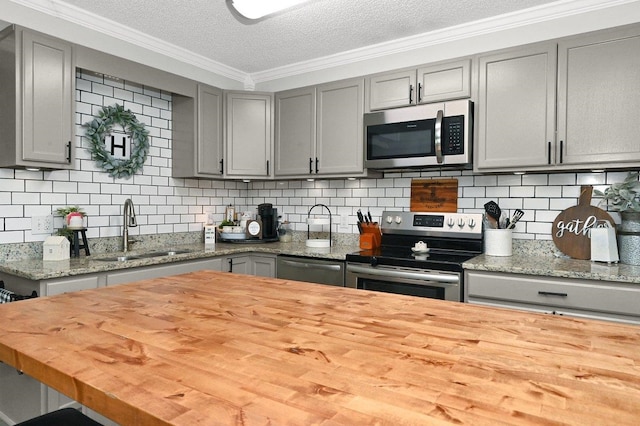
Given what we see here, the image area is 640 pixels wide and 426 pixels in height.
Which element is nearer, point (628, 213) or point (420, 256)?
point (628, 213)

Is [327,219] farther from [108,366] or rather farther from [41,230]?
[108,366]

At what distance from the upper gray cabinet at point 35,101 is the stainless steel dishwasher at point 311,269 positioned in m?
1.68

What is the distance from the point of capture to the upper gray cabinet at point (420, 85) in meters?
3.01

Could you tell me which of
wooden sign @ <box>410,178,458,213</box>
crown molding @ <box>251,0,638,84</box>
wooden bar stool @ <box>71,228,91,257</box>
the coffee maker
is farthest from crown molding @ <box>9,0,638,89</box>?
wooden bar stool @ <box>71,228,91,257</box>

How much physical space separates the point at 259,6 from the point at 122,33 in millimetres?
2129

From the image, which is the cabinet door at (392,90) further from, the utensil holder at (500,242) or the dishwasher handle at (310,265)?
the dishwasher handle at (310,265)

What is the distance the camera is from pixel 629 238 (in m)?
2.57

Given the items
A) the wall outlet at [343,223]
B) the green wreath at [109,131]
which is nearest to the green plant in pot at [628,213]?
the wall outlet at [343,223]

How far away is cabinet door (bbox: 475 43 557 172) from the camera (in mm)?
2705

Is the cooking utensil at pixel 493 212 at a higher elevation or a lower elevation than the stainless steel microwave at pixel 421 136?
lower

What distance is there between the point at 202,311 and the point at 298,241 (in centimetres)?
294

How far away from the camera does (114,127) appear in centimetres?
336

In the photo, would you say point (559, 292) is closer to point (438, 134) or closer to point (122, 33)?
point (438, 134)

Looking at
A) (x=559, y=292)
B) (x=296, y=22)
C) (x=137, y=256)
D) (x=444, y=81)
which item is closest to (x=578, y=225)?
(x=559, y=292)
